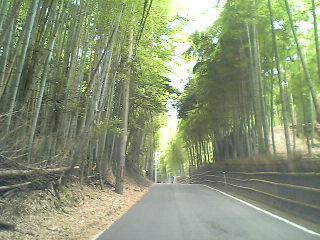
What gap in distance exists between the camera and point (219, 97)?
16.3 m

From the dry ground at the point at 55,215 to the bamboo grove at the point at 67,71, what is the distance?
2.17ft

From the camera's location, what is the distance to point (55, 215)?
6.39m

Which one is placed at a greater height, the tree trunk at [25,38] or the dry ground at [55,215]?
the tree trunk at [25,38]

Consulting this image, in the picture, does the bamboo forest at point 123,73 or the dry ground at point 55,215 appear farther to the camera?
the bamboo forest at point 123,73

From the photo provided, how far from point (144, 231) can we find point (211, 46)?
10.2m

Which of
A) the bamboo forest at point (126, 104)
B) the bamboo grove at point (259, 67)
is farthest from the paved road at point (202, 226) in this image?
the bamboo grove at point (259, 67)

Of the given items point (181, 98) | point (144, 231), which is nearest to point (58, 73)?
point (144, 231)

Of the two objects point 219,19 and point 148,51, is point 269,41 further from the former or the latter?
point 148,51

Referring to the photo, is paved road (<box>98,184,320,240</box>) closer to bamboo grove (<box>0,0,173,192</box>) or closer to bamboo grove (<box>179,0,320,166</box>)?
bamboo grove (<box>0,0,173,192</box>)

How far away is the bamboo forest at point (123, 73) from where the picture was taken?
19.2 feet

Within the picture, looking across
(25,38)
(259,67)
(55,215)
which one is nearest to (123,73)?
(259,67)

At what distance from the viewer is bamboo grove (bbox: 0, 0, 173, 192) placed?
528 cm

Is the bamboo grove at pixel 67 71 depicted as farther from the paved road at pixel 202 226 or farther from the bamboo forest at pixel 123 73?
the paved road at pixel 202 226

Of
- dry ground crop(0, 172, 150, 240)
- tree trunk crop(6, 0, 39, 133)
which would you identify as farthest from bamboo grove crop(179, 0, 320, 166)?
tree trunk crop(6, 0, 39, 133)
